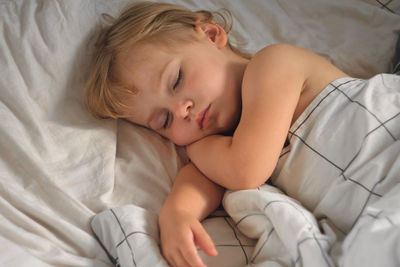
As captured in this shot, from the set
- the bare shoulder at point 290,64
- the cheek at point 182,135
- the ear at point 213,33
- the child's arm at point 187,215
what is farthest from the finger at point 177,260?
the ear at point 213,33

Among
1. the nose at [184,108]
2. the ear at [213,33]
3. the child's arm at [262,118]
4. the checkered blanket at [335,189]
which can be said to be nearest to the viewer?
the checkered blanket at [335,189]

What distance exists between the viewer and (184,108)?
1.02 m

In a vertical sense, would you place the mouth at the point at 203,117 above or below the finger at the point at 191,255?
above

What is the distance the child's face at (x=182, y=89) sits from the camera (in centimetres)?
102

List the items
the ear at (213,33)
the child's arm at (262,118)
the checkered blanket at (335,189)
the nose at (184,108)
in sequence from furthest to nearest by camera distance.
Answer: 1. the ear at (213,33)
2. the nose at (184,108)
3. the child's arm at (262,118)
4. the checkered blanket at (335,189)

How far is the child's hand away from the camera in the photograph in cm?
78

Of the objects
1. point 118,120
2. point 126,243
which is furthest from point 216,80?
point 126,243

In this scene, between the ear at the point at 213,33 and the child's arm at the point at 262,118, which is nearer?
the child's arm at the point at 262,118

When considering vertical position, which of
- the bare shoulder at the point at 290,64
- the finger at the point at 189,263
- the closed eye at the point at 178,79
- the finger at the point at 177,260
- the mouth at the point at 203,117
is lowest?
the finger at the point at 177,260

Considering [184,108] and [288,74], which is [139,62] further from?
[288,74]

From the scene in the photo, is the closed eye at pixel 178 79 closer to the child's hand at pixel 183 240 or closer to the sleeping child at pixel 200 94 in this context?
the sleeping child at pixel 200 94

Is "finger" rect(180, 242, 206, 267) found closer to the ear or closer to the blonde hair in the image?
the blonde hair

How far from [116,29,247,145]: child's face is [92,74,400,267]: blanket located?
174 mm

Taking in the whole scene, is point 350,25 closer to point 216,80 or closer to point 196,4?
point 196,4
